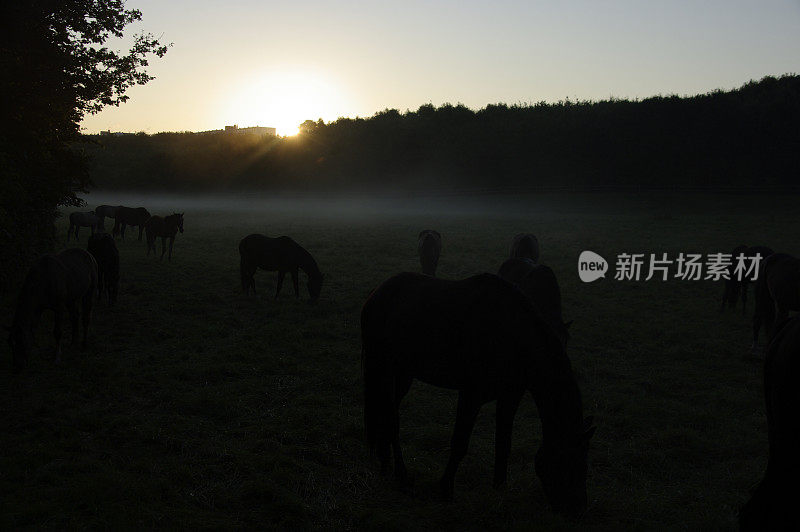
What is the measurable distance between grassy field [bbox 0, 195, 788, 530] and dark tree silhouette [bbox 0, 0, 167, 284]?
2580 mm

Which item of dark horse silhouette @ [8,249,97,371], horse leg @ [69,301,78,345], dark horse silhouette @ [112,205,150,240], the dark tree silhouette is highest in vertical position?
the dark tree silhouette

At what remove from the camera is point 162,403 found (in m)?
7.78

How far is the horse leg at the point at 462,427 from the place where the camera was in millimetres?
5043

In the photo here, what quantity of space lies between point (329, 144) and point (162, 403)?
69.3 metres

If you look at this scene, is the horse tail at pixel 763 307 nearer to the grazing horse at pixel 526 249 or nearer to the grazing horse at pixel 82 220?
the grazing horse at pixel 526 249

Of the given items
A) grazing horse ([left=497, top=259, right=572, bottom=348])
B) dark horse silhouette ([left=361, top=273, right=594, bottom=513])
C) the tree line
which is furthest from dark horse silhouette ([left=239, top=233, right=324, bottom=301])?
the tree line

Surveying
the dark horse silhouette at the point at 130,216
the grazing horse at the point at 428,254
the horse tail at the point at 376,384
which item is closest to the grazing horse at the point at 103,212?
the dark horse silhouette at the point at 130,216

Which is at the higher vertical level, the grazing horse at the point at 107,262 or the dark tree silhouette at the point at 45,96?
the dark tree silhouette at the point at 45,96

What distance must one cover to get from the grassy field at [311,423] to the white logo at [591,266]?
2.26m

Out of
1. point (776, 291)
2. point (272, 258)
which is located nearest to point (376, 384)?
point (776, 291)

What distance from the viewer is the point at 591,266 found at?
2034cm

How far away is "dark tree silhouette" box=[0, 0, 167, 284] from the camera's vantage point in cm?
1246

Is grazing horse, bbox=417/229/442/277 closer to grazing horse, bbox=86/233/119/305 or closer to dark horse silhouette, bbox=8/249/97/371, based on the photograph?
grazing horse, bbox=86/233/119/305

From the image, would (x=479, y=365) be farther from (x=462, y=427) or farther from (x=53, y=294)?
(x=53, y=294)
